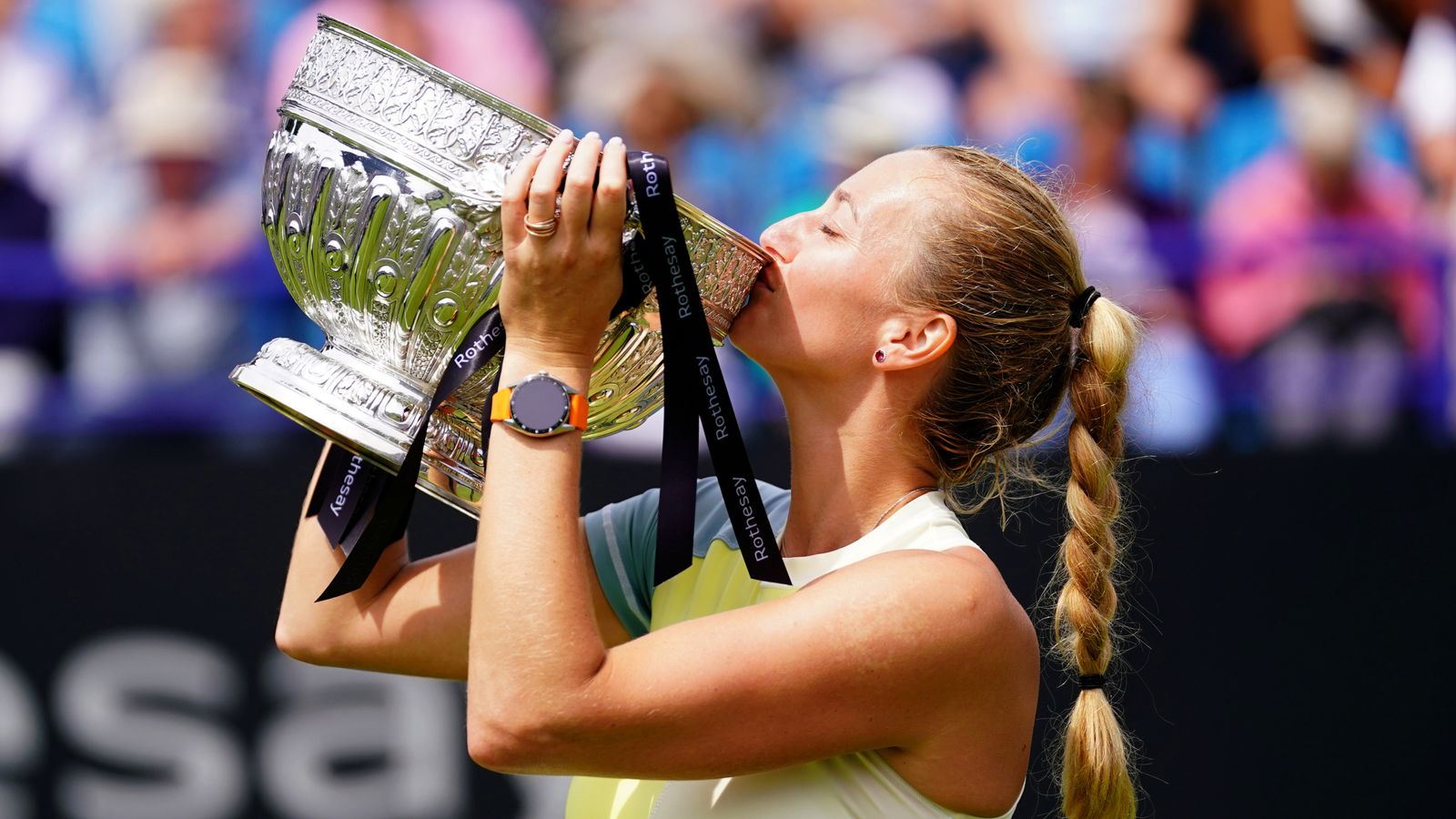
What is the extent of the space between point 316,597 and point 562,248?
0.61 m

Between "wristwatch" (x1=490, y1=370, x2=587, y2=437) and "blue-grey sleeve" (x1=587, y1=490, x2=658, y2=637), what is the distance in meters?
0.36

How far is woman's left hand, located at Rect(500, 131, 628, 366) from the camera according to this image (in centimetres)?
134

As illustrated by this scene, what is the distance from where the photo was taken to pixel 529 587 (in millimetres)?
1318

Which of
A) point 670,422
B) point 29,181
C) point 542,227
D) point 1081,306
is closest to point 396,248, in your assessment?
point 542,227

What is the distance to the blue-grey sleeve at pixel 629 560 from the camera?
1.71 meters

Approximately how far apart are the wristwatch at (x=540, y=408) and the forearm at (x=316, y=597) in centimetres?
44

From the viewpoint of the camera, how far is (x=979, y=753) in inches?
58.5

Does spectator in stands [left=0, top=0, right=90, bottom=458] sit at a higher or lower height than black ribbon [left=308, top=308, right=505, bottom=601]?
higher

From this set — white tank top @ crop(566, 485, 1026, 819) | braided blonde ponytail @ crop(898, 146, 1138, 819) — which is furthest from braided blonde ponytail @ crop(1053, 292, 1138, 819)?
white tank top @ crop(566, 485, 1026, 819)

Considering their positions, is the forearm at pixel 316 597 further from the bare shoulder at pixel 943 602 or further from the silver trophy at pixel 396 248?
the bare shoulder at pixel 943 602

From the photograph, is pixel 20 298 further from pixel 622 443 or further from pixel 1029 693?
pixel 1029 693

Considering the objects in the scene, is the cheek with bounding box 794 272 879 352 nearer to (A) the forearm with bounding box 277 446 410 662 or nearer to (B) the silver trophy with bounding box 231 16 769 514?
(B) the silver trophy with bounding box 231 16 769 514

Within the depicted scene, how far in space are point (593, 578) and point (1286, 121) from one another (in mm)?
2962

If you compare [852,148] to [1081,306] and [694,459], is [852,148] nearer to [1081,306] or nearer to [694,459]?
[1081,306]
